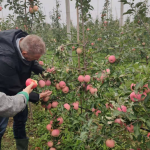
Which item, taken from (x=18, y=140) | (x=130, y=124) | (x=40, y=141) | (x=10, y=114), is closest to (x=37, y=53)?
(x=10, y=114)

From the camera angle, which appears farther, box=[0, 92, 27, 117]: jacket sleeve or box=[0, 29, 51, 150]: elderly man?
box=[0, 29, 51, 150]: elderly man

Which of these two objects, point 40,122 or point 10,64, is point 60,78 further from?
point 40,122

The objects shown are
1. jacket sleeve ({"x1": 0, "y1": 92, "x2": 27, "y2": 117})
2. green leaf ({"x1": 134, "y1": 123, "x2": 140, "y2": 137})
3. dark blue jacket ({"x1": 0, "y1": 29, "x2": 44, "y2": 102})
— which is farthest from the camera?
dark blue jacket ({"x1": 0, "y1": 29, "x2": 44, "y2": 102})

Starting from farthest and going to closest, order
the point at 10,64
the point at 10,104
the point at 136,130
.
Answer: the point at 10,64 → the point at 10,104 → the point at 136,130

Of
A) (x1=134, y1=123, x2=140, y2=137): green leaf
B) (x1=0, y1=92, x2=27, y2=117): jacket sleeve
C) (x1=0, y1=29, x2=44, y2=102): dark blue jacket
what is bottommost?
(x1=134, y1=123, x2=140, y2=137): green leaf

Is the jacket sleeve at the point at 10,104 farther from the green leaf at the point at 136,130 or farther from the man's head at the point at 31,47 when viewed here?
the green leaf at the point at 136,130

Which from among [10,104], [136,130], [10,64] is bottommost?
[136,130]

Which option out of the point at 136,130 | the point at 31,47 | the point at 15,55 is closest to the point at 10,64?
the point at 15,55

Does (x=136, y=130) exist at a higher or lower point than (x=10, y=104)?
lower

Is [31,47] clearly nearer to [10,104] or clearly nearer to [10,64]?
[10,64]

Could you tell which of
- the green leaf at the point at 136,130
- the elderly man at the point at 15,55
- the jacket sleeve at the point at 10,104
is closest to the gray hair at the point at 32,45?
the elderly man at the point at 15,55

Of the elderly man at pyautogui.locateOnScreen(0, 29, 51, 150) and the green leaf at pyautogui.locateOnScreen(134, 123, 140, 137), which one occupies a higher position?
the elderly man at pyautogui.locateOnScreen(0, 29, 51, 150)

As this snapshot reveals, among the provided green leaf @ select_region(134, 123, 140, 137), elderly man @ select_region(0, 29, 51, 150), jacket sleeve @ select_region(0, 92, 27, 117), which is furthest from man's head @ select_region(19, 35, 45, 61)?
green leaf @ select_region(134, 123, 140, 137)

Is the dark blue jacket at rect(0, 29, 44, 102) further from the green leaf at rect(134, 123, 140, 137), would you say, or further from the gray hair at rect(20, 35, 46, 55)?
the green leaf at rect(134, 123, 140, 137)
